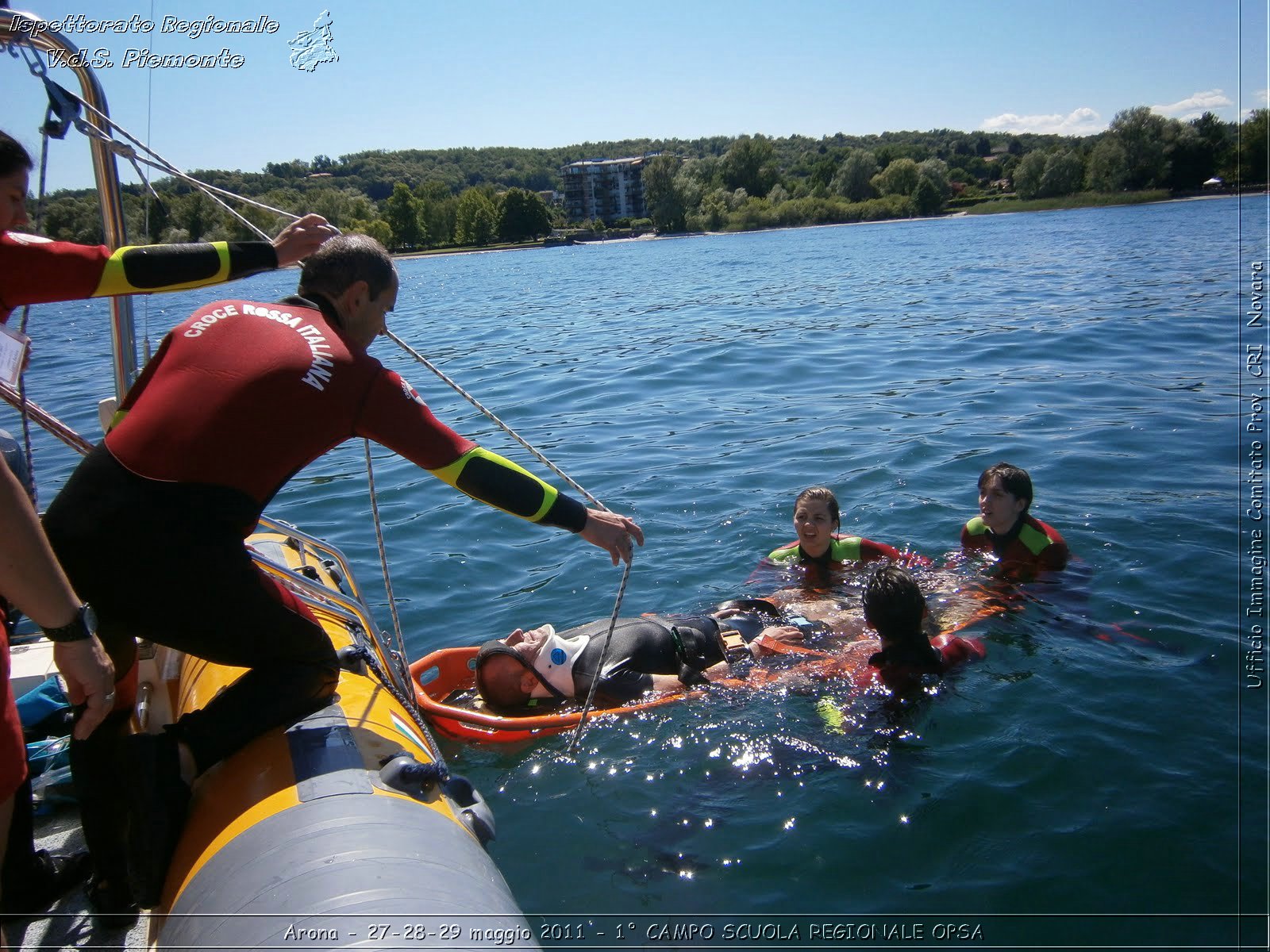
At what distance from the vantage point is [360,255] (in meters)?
2.95

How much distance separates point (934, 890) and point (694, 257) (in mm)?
46590

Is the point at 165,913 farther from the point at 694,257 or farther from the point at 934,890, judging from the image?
the point at 694,257

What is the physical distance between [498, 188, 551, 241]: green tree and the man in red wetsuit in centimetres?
9776

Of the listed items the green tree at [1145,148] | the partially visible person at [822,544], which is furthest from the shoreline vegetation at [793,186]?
the partially visible person at [822,544]

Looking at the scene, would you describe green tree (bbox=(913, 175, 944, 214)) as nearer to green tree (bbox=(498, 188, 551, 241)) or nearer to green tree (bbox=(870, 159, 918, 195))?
green tree (bbox=(870, 159, 918, 195))

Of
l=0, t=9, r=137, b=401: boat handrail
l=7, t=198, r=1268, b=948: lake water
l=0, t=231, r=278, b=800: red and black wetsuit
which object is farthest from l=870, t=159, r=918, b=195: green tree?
l=0, t=231, r=278, b=800: red and black wetsuit

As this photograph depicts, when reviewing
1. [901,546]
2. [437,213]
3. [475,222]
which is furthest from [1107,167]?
[901,546]

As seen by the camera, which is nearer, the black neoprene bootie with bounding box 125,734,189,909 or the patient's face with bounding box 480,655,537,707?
the black neoprene bootie with bounding box 125,734,189,909

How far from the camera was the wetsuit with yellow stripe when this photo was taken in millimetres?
2703

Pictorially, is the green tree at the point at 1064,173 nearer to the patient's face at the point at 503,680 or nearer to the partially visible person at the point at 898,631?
the partially visible person at the point at 898,631

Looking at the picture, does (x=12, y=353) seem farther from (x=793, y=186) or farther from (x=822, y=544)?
(x=793, y=186)

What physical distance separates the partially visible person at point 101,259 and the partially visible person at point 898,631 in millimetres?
3047

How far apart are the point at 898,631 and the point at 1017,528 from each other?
191cm

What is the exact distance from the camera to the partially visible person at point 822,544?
5.86 meters
